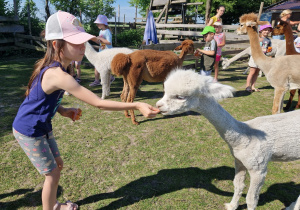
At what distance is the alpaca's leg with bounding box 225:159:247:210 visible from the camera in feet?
7.06

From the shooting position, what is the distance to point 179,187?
2.57 m

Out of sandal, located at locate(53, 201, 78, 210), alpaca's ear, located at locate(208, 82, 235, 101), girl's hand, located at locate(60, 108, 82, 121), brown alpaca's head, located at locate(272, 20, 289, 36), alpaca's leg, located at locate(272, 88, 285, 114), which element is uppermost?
brown alpaca's head, located at locate(272, 20, 289, 36)

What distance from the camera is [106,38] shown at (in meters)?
5.85

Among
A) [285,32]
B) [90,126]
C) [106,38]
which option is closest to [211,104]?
[90,126]

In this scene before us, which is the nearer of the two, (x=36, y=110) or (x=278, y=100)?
(x=36, y=110)

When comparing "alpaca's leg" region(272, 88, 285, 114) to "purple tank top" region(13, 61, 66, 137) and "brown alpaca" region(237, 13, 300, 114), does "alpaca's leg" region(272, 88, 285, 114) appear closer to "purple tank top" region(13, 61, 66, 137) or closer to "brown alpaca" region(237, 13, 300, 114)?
"brown alpaca" region(237, 13, 300, 114)

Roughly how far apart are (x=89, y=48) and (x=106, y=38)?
824mm

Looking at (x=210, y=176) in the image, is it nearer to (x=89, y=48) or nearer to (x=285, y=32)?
(x=285, y=32)

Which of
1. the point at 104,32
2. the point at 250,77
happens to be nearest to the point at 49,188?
the point at 104,32

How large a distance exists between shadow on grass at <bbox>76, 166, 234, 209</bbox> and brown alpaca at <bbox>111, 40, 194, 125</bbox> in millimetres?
1635

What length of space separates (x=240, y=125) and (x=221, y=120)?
27cm

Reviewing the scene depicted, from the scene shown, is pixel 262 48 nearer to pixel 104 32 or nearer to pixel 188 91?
pixel 104 32

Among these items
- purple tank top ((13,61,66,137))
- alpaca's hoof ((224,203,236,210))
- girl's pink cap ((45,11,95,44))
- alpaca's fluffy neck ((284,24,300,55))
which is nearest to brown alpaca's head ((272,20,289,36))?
alpaca's fluffy neck ((284,24,300,55))

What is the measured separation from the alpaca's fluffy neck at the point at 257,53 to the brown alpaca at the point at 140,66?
4.29 feet
